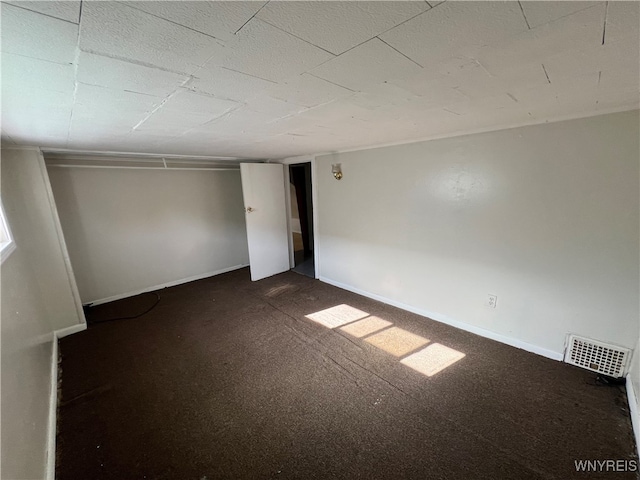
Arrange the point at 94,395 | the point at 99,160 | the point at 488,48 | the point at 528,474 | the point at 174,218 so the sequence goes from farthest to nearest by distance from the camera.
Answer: the point at 174,218 < the point at 99,160 < the point at 94,395 < the point at 528,474 < the point at 488,48

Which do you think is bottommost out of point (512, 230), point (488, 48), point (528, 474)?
point (528, 474)

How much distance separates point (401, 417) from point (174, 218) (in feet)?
13.0

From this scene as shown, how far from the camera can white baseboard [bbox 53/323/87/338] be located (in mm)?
2775

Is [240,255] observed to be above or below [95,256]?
below

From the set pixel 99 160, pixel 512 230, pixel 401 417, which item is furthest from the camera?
pixel 99 160

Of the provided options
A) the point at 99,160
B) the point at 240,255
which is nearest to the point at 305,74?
the point at 99,160

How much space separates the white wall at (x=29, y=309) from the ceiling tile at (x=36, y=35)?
1.24 meters

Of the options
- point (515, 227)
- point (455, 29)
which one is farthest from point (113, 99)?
point (515, 227)

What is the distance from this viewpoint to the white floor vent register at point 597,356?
75.6 inches

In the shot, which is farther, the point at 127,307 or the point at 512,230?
the point at 127,307

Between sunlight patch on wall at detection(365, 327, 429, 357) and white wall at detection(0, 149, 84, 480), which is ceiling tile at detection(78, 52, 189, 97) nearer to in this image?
white wall at detection(0, 149, 84, 480)

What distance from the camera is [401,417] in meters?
1.72

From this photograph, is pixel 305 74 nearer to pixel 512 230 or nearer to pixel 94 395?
pixel 512 230

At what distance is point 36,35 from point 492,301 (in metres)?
3.19
